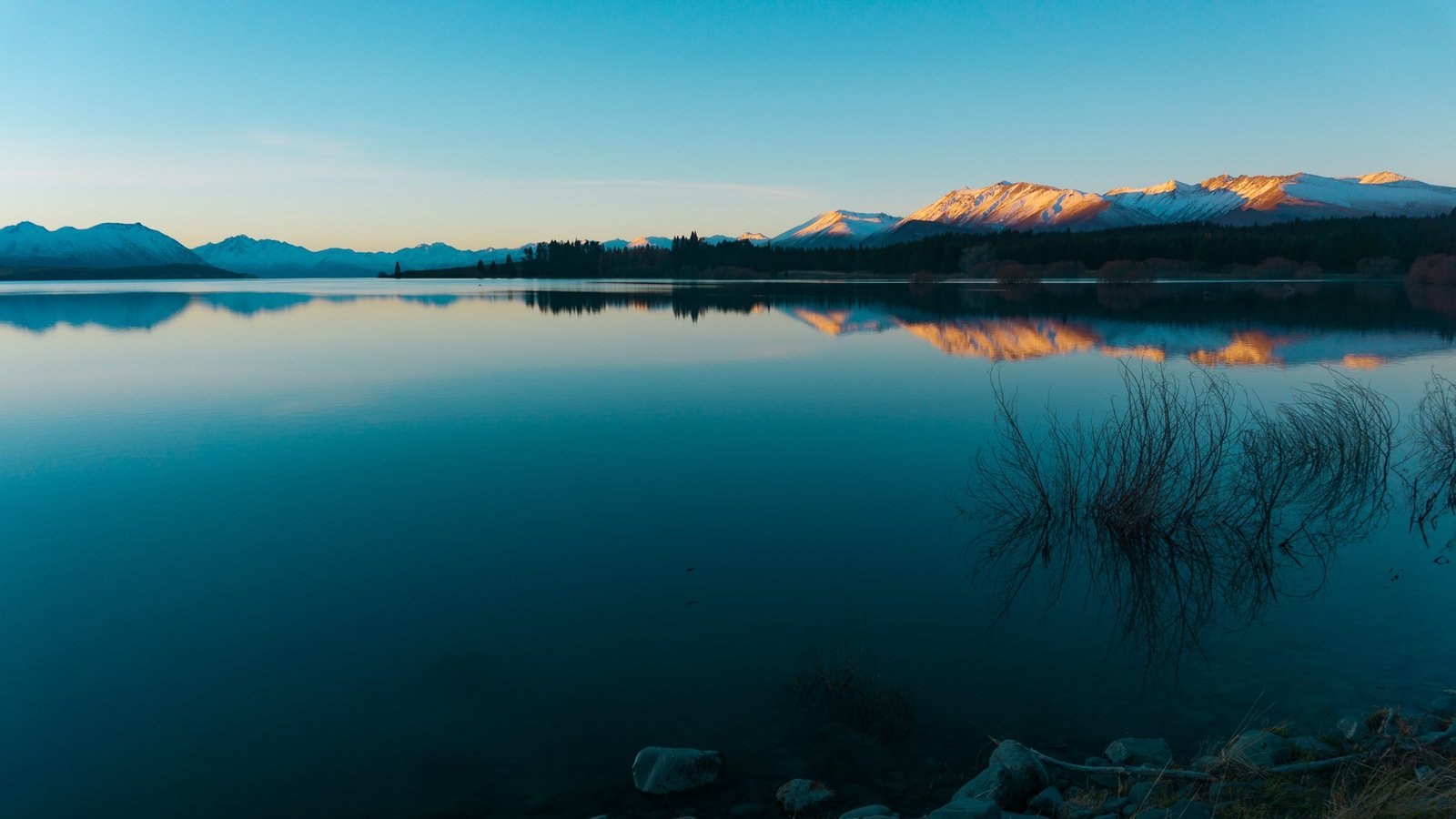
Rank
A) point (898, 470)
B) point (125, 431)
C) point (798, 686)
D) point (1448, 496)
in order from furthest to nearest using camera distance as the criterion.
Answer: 1. point (125, 431)
2. point (898, 470)
3. point (1448, 496)
4. point (798, 686)

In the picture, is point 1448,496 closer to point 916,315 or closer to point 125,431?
point 125,431

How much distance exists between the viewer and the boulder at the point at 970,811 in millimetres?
5117

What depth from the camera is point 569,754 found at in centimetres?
662

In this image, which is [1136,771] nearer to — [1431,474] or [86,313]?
[1431,474]

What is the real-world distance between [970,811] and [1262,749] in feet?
8.79

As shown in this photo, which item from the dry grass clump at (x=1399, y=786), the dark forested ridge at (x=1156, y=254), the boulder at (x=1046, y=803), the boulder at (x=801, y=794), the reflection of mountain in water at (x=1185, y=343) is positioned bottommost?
the boulder at (x=801, y=794)

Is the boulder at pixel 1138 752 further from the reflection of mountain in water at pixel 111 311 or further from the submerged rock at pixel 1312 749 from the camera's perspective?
the reflection of mountain in water at pixel 111 311

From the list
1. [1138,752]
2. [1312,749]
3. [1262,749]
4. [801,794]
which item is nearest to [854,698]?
[801,794]

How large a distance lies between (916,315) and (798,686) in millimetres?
45827

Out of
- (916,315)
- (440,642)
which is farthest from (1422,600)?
(916,315)

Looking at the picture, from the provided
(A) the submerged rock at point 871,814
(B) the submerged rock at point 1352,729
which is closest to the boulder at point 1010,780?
(A) the submerged rock at point 871,814

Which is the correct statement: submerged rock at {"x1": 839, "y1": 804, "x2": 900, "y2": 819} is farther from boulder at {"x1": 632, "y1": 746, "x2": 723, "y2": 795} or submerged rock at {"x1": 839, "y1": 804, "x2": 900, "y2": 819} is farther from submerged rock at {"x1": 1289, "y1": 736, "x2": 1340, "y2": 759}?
submerged rock at {"x1": 1289, "y1": 736, "x2": 1340, "y2": 759}

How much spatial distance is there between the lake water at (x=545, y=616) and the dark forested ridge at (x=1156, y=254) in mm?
98149

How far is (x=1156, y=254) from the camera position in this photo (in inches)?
5281
